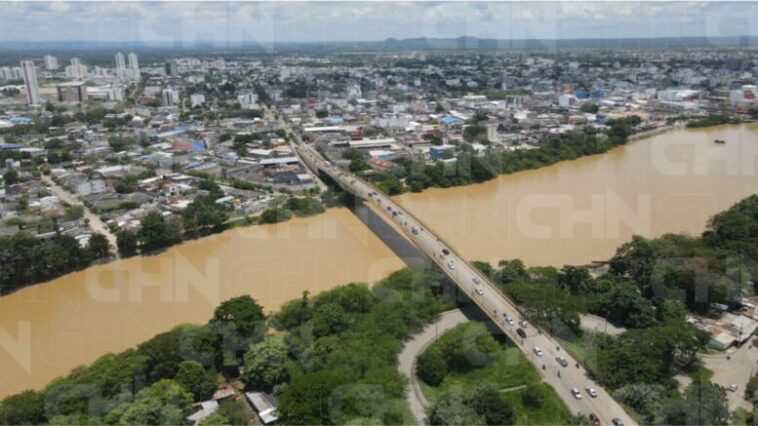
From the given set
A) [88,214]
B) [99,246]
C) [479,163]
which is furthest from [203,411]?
[479,163]

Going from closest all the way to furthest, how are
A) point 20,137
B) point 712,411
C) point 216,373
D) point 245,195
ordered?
point 712,411
point 216,373
point 245,195
point 20,137

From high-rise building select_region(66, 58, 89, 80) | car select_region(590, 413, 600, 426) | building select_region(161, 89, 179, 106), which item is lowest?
car select_region(590, 413, 600, 426)

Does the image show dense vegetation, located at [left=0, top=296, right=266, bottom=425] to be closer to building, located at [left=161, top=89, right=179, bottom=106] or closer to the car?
the car

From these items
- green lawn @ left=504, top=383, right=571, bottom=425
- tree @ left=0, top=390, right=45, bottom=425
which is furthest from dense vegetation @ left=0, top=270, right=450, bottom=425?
green lawn @ left=504, top=383, right=571, bottom=425

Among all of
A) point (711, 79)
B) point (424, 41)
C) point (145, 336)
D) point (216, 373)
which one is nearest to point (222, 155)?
point (145, 336)

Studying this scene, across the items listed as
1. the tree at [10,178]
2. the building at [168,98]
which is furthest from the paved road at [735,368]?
the building at [168,98]

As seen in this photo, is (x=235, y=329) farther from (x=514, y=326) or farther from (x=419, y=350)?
(x=514, y=326)

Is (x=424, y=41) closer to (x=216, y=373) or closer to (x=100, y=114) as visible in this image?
(x=100, y=114)

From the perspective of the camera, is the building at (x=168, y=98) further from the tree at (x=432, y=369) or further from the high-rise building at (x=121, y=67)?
the tree at (x=432, y=369)
